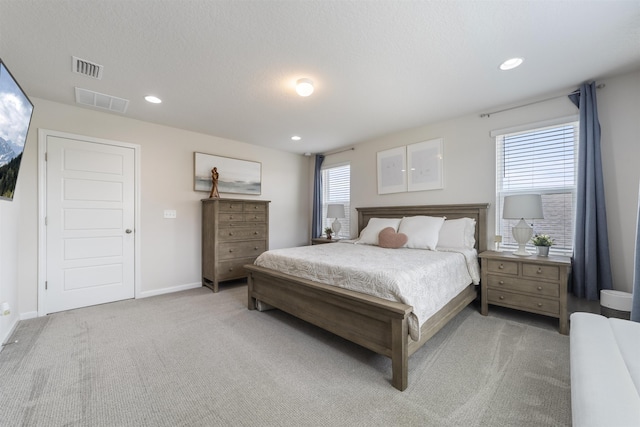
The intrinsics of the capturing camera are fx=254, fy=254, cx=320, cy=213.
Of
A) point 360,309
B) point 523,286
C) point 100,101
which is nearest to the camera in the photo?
point 360,309

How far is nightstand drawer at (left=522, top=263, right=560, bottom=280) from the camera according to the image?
2.45 metres

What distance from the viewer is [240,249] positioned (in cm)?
409

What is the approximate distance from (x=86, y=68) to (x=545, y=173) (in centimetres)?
484

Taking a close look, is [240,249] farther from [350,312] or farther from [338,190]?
[350,312]

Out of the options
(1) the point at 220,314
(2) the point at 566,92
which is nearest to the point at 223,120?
(1) the point at 220,314

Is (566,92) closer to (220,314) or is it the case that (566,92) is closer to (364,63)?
(364,63)

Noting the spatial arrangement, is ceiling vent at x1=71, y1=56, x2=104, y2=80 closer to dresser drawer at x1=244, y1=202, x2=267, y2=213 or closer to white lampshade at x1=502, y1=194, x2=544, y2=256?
dresser drawer at x1=244, y1=202, x2=267, y2=213

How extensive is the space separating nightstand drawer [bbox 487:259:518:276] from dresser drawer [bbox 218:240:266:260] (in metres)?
3.26

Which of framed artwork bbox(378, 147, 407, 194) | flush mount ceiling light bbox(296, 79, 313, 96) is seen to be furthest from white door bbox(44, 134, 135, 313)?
framed artwork bbox(378, 147, 407, 194)

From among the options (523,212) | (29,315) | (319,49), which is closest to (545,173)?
(523,212)

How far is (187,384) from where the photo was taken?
172 centimetres

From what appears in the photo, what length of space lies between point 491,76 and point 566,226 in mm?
1855

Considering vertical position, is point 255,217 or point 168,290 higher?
point 255,217

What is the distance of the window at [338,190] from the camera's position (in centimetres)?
501
